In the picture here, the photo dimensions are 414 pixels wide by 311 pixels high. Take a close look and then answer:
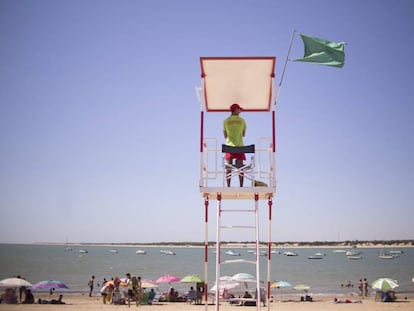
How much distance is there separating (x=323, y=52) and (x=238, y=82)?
214 cm

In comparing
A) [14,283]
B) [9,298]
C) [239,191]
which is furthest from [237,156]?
[14,283]

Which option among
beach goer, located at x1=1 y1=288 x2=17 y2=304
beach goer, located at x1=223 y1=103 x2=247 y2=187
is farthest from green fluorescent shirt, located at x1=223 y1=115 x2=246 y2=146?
beach goer, located at x1=1 y1=288 x2=17 y2=304

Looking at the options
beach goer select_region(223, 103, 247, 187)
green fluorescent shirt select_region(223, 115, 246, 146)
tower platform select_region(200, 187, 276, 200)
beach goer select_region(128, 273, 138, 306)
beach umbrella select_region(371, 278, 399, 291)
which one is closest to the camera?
tower platform select_region(200, 187, 276, 200)

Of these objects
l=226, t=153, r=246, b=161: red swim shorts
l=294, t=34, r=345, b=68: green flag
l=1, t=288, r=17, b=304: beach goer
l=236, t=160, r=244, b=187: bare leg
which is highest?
l=294, t=34, r=345, b=68: green flag

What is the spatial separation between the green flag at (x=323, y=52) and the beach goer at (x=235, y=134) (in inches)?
81.7

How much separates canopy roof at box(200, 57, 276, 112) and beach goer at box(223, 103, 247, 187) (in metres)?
0.71

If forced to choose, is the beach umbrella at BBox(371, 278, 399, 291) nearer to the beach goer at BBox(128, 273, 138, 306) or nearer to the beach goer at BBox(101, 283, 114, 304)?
the beach goer at BBox(128, 273, 138, 306)

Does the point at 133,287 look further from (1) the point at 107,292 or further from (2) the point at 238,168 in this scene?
(2) the point at 238,168

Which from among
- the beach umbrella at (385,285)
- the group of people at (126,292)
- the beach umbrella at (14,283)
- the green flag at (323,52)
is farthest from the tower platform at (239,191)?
the beach umbrella at (385,285)

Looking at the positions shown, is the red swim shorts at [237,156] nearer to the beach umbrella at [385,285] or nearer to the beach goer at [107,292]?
the beach goer at [107,292]

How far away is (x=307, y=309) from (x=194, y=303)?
798 cm

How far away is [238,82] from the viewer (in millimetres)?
10812

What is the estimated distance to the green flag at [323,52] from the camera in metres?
10.9

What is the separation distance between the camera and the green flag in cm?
1087
